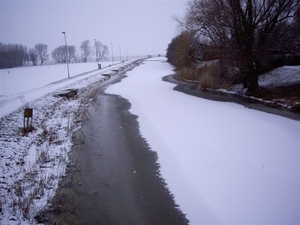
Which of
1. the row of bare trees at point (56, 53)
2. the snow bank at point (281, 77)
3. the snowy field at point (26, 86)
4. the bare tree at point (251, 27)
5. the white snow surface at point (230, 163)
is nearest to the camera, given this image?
the white snow surface at point (230, 163)

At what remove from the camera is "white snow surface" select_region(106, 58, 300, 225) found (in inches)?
155

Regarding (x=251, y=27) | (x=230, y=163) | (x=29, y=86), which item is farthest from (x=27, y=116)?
(x=29, y=86)

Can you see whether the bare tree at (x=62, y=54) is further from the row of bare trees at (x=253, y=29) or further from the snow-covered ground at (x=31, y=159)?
the snow-covered ground at (x=31, y=159)

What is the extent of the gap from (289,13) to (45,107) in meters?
16.4

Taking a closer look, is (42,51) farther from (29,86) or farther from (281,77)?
(281,77)

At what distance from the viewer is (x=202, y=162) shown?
5762 millimetres

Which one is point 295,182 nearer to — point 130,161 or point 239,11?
point 130,161

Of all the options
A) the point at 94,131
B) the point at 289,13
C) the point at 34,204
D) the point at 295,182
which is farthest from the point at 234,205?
the point at 289,13

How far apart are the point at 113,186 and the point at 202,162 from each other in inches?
102

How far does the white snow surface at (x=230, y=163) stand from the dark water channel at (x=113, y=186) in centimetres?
40

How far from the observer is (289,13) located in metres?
12.9

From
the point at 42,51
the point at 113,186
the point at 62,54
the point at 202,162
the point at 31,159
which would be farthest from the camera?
the point at 62,54

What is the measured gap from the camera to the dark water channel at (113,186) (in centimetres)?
398

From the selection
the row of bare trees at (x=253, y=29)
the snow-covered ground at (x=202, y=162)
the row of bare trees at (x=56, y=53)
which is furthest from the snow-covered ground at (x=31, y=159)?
the row of bare trees at (x=56, y=53)
